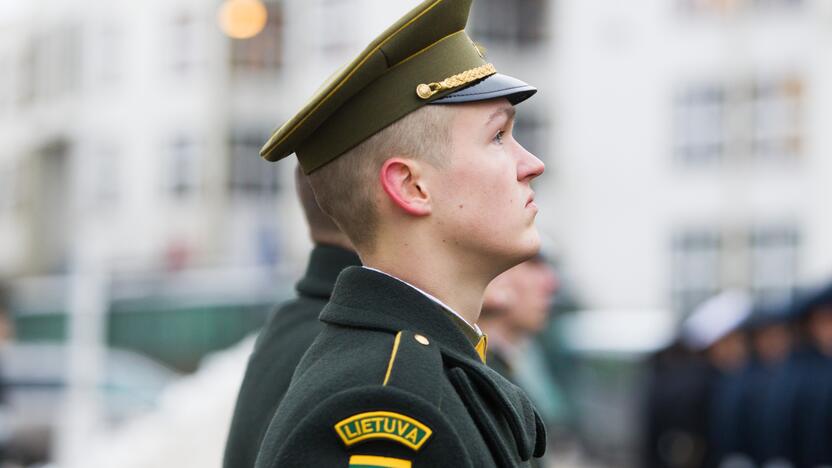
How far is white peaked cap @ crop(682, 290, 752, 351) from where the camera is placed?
43.7 ft

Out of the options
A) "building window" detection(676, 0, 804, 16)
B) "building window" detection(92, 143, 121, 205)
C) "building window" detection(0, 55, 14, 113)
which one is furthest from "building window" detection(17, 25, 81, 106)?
"building window" detection(676, 0, 804, 16)

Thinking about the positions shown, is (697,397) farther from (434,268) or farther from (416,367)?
(416,367)

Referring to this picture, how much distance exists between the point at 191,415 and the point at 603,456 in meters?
10.8

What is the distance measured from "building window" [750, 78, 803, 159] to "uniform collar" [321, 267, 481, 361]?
3322 centimetres

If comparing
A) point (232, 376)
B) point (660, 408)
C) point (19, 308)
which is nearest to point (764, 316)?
point (660, 408)

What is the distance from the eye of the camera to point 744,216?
34.7m

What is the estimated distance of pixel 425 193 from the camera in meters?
2.53

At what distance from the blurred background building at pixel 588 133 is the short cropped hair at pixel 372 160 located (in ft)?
89.8

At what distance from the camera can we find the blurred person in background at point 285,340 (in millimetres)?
3309

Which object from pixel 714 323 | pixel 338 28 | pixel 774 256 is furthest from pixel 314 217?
pixel 338 28

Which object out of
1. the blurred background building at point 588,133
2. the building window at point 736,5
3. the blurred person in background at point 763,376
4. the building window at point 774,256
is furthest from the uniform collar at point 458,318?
the building window at point 736,5

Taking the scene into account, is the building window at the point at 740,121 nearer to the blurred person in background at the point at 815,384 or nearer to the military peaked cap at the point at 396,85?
the blurred person in background at the point at 815,384

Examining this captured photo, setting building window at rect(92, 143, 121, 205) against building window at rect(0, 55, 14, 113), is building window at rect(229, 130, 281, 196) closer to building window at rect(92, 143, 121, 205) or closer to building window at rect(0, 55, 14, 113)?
building window at rect(92, 143, 121, 205)

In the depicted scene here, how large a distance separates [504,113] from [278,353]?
1.10 meters
